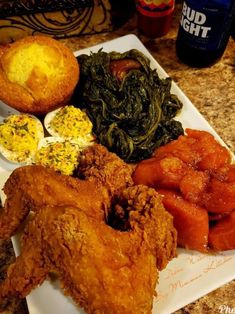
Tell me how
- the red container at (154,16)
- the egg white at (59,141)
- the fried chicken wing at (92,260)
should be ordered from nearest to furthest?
the fried chicken wing at (92,260) → the egg white at (59,141) → the red container at (154,16)

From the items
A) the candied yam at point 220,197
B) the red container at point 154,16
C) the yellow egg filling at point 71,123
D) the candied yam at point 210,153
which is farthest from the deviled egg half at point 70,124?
the red container at point 154,16

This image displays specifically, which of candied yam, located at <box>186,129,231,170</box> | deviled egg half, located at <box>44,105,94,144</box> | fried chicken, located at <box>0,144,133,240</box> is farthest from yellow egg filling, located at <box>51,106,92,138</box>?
candied yam, located at <box>186,129,231,170</box>

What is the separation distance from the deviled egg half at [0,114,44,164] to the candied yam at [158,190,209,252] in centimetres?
59

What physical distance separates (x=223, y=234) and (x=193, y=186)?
201 mm

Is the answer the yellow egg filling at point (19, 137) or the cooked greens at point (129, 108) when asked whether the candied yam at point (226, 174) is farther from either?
the yellow egg filling at point (19, 137)

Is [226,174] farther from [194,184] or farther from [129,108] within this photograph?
[129,108]

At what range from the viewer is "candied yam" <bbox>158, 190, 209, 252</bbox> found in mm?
1442

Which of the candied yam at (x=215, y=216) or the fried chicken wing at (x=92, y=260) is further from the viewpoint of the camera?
the candied yam at (x=215, y=216)

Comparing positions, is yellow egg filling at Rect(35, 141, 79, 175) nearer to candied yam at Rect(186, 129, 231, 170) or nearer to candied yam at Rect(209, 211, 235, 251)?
candied yam at Rect(186, 129, 231, 170)

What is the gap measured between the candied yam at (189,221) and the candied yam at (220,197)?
0.12ft

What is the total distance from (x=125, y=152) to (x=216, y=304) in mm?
705

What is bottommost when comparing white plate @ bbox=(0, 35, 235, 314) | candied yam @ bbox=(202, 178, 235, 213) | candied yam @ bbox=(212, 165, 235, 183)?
white plate @ bbox=(0, 35, 235, 314)

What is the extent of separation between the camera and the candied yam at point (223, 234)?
145 centimetres

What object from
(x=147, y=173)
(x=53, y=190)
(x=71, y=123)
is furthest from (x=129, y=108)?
(x=53, y=190)
